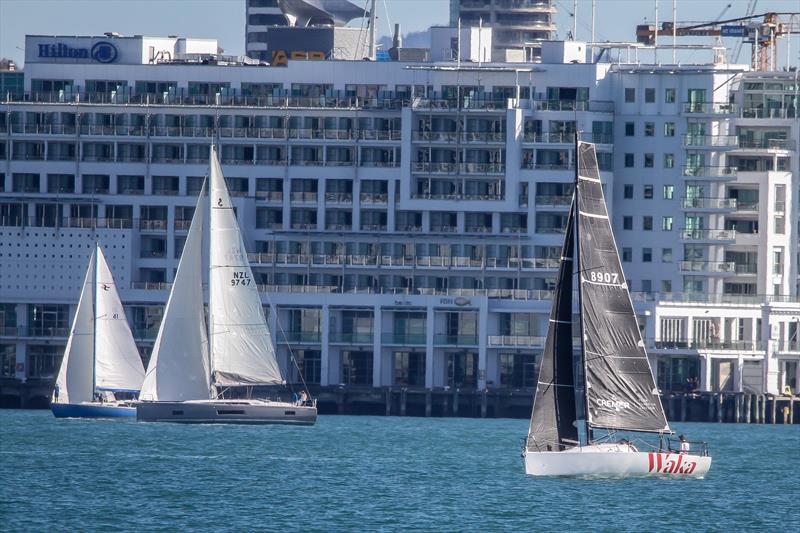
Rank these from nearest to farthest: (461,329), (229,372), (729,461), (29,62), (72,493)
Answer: (72,493), (729,461), (229,372), (461,329), (29,62)

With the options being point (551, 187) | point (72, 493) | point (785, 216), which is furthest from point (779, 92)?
point (72, 493)

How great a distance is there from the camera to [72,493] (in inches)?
3095

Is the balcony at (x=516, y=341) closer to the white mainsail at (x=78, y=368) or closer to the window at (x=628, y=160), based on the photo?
the window at (x=628, y=160)

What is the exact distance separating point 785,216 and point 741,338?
1112 cm

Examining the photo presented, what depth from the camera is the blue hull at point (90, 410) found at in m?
118

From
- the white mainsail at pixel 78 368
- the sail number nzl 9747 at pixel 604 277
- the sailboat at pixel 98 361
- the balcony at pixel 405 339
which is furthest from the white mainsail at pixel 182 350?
the sail number nzl 9747 at pixel 604 277

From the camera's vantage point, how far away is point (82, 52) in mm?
151375

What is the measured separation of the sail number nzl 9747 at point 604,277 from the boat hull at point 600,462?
20.4ft

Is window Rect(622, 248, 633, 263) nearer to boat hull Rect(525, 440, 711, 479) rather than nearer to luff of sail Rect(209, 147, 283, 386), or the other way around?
luff of sail Rect(209, 147, 283, 386)

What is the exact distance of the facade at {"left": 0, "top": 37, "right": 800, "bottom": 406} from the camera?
142875mm

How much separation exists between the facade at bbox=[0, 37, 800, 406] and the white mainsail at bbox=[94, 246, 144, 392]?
2034cm

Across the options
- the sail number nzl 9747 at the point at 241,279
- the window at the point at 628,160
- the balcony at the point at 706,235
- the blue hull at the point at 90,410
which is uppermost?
the window at the point at 628,160

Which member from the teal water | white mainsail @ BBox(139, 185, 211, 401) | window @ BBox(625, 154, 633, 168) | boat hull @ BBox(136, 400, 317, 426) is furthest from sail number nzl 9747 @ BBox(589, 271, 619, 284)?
window @ BBox(625, 154, 633, 168)

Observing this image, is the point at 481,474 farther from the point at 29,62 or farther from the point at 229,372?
the point at 29,62
